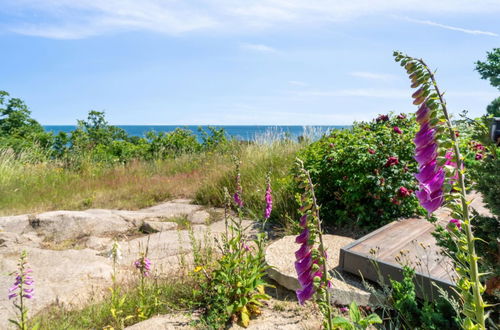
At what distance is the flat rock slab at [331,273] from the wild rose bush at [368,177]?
0.71 meters

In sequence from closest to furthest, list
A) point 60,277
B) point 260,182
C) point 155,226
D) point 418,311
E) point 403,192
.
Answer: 1. point 418,311
2. point 60,277
3. point 403,192
4. point 155,226
5. point 260,182

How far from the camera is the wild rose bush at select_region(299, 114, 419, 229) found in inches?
188

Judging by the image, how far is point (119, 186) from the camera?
9.68m

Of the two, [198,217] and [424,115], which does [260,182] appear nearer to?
[198,217]

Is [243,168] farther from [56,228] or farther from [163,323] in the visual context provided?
[163,323]

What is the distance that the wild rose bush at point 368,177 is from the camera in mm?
4773

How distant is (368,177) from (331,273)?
68.6 inches

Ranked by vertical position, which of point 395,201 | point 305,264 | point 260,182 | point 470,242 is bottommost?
point 260,182

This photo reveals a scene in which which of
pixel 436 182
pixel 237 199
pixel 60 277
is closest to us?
pixel 436 182

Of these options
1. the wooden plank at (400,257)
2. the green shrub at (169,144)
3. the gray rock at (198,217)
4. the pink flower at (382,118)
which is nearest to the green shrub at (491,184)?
the wooden plank at (400,257)

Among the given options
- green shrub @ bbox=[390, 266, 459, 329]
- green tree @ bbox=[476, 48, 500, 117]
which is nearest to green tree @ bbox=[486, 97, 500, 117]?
green tree @ bbox=[476, 48, 500, 117]

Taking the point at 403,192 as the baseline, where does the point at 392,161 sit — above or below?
above

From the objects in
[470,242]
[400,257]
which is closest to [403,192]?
[400,257]

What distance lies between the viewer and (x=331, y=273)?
3469 millimetres
